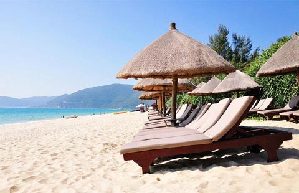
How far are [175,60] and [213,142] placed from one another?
7.74 ft

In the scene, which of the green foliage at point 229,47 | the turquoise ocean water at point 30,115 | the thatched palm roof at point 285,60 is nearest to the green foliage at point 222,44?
the green foliage at point 229,47

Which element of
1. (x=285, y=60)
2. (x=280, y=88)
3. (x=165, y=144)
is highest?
(x=285, y=60)

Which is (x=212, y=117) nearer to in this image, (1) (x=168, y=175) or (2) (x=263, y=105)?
(1) (x=168, y=175)

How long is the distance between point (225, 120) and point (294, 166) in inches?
39.6

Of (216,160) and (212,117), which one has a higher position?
(212,117)

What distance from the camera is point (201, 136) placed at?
473cm

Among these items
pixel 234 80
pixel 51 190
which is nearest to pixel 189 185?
pixel 51 190

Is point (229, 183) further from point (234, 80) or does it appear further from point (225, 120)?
point (234, 80)

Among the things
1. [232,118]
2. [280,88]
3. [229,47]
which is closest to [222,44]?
[229,47]

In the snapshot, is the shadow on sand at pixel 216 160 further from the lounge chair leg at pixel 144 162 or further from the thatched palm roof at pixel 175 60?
the thatched palm roof at pixel 175 60

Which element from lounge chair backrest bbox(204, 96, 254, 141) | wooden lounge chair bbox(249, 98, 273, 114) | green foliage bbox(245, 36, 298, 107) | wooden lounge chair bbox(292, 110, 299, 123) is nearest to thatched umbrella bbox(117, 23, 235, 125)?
lounge chair backrest bbox(204, 96, 254, 141)

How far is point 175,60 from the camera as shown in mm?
6508

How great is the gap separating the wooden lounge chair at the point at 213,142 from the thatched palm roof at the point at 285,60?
6.05 metres

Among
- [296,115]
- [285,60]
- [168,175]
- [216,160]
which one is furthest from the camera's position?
[285,60]
